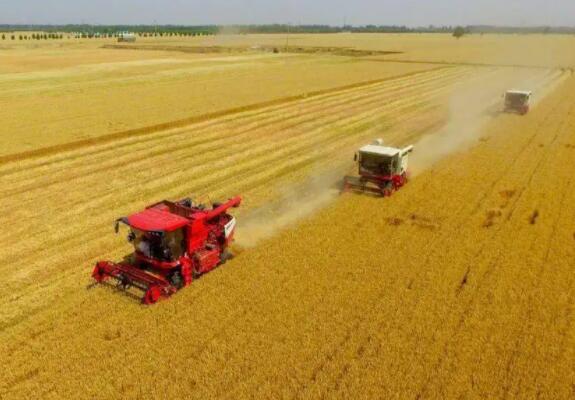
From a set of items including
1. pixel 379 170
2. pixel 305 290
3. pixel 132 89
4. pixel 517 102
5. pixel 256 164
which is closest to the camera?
pixel 305 290

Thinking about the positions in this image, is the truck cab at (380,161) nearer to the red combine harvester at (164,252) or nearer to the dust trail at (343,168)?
the dust trail at (343,168)

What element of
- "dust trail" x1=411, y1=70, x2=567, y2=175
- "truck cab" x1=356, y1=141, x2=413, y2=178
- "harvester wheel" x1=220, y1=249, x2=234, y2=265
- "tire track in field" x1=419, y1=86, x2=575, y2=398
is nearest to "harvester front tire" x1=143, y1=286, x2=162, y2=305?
"harvester wheel" x1=220, y1=249, x2=234, y2=265

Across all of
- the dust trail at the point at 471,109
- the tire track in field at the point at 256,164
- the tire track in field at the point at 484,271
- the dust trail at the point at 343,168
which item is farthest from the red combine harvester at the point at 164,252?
the dust trail at the point at 471,109

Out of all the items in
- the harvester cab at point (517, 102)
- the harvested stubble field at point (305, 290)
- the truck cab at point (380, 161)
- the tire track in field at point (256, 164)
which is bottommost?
the harvested stubble field at point (305, 290)

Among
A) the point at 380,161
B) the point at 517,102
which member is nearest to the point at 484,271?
the point at 380,161

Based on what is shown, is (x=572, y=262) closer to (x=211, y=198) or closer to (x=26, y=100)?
(x=211, y=198)

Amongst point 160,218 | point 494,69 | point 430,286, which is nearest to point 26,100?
point 160,218

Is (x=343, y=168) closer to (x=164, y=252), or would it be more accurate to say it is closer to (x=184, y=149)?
(x=184, y=149)
